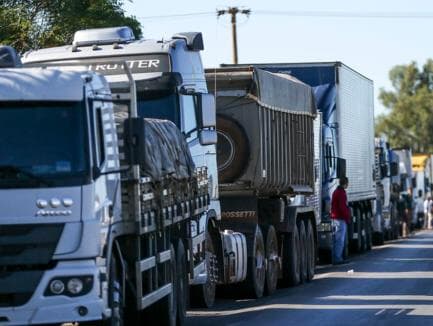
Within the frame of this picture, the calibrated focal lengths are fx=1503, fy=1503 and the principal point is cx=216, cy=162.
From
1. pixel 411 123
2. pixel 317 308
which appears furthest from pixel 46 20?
pixel 411 123

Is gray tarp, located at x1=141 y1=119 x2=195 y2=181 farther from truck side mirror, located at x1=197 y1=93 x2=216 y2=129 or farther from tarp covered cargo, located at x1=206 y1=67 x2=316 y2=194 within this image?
tarp covered cargo, located at x1=206 y1=67 x2=316 y2=194

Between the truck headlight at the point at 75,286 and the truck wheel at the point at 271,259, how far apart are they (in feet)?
35.2

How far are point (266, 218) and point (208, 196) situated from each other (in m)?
5.19

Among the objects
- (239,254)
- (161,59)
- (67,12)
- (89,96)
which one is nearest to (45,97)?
(89,96)

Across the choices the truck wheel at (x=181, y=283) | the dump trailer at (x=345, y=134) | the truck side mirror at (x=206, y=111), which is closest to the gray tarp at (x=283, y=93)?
the truck side mirror at (x=206, y=111)

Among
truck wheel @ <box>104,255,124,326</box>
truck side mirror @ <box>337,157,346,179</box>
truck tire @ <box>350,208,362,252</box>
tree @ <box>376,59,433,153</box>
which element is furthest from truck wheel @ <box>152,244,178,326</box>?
tree @ <box>376,59,433,153</box>

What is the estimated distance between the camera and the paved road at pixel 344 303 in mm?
18000

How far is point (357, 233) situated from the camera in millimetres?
38312

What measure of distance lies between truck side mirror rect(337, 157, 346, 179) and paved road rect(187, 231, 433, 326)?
3.32 meters

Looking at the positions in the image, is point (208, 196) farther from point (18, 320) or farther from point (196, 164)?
point (18, 320)

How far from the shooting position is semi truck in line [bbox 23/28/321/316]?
1770 cm

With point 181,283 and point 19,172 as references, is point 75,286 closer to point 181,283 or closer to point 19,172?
point 19,172

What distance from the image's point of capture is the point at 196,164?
60.7ft

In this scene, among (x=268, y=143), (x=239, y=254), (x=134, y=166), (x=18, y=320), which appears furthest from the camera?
(x=268, y=143)
